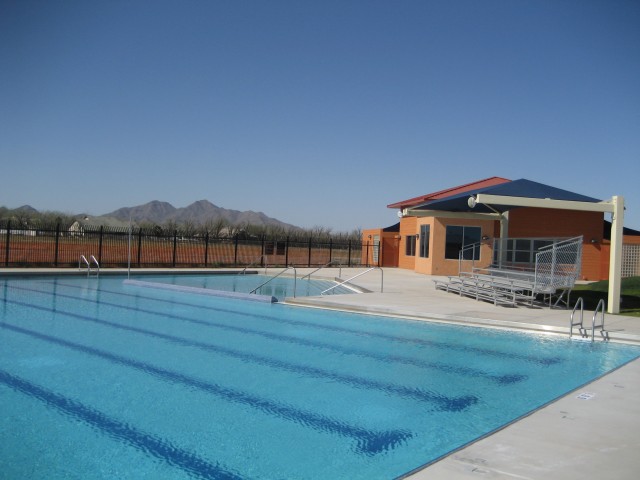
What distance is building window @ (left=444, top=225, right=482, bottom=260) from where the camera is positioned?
82.6ft

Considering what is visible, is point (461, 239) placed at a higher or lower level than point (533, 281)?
higher

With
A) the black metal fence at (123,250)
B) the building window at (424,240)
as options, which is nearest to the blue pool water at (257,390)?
the black metal fence at (123,250)

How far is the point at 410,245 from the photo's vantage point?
30.5 meters

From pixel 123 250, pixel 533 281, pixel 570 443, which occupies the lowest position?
pixel 570 443

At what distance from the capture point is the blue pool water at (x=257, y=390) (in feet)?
15.5

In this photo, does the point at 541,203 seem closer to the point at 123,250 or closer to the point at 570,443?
the point at 570,443

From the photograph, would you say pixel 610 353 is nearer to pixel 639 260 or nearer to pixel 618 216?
pixel 618 216

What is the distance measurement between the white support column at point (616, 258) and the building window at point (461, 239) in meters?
11.4

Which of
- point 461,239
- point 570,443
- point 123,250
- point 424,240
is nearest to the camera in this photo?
point 570,443

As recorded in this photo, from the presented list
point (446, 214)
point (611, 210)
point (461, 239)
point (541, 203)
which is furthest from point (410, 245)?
point (611, 210)

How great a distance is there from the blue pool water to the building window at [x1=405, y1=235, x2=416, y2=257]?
17572mm

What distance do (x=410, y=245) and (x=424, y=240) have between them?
367cm

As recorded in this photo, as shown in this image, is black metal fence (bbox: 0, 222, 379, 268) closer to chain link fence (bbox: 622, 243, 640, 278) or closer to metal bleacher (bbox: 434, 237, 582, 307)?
metal bleacher (bbox: 434, 237, 582, 307)

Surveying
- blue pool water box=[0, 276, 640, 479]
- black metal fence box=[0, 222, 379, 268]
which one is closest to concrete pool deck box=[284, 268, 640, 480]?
blue pool water box=[0, 276, 640, 479]
